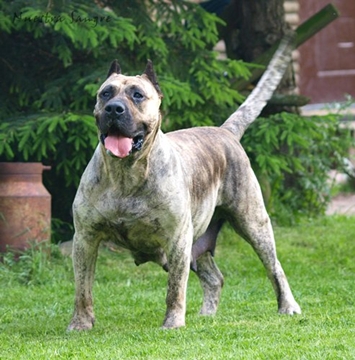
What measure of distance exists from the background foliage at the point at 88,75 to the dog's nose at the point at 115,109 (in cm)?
363

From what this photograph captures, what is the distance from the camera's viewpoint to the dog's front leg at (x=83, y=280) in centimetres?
677

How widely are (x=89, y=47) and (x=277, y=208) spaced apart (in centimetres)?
365

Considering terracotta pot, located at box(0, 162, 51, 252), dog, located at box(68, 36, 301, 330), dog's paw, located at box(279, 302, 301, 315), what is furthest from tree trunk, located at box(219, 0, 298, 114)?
dog, located at box(68, 36, 301, 330)

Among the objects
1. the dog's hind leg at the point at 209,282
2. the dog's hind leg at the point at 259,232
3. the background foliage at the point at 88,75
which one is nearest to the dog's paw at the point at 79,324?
the dog's hind leg at the point at 209,282

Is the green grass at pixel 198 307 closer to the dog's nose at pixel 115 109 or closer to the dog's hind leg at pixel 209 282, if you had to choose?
the dog's hind leg at pixel 209 282

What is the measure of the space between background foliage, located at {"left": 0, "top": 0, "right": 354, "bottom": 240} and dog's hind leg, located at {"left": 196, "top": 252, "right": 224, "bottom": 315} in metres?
2.47

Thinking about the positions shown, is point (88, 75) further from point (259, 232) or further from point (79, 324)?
point (79, 324)

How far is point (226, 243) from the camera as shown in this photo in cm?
1145

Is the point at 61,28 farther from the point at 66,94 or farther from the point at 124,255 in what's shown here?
the point at 124,255

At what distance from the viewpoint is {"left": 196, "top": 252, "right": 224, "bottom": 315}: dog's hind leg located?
7812 millimetres

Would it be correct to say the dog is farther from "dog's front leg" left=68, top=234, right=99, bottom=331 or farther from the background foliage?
the background foliage

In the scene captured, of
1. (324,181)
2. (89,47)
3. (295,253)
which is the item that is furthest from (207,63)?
(324,181)

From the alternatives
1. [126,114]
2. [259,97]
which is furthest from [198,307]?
[126,114]

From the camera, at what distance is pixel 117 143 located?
633cm
